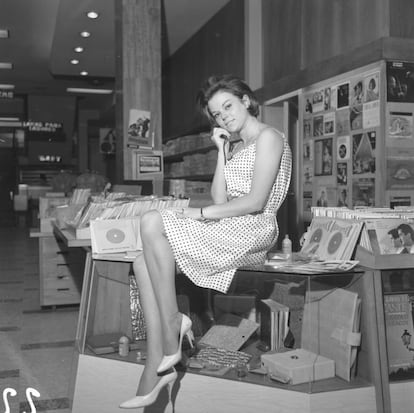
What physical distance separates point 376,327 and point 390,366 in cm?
17

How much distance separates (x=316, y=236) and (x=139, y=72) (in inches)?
181

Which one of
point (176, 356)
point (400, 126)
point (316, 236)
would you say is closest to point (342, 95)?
point (400, 126)

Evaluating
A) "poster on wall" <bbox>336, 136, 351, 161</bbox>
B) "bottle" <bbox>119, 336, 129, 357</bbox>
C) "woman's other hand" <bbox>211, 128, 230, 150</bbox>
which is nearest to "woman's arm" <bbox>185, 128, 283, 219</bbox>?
"woman's other hand" <bbox>211, 128, 230, 150</bbox>

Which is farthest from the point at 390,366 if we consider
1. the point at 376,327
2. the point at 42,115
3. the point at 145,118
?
the point at 42,115

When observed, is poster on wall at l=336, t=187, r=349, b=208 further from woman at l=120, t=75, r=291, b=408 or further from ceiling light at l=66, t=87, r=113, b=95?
ceiling light at l=66, t=87, r=113, b=95

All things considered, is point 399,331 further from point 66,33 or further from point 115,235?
point 66,33

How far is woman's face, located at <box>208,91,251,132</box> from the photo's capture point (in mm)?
2654

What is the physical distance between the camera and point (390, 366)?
2.38 metres

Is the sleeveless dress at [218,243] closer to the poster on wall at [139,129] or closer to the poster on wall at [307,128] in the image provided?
the poster on wall at [307,128]

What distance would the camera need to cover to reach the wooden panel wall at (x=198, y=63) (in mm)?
7938

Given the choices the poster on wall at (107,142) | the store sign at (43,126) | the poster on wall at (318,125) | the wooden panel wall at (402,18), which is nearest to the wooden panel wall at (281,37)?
the poster on wall at (318,125)

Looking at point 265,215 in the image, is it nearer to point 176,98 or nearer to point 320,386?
point 320,386

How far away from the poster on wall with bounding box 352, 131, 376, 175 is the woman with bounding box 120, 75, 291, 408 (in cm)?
229

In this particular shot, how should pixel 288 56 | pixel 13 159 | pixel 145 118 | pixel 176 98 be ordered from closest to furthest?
pixel 288 56
pixel 145 118
pixel 176 98
pixel 13 159
